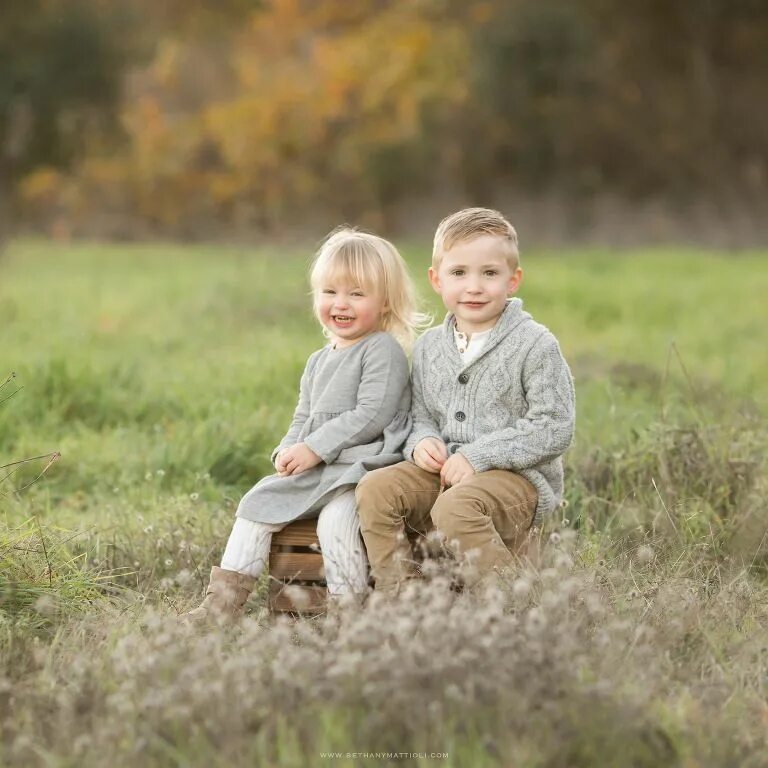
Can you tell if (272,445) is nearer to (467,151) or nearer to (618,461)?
(618,461)

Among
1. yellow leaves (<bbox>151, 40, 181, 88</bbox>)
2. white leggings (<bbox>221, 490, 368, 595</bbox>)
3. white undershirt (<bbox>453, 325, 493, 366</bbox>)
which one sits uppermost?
yellow leaves (<bbox>151, 40, 181, 88</bbox>)

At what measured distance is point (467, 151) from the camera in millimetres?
26438

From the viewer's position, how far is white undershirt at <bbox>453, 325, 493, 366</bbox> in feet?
12.9

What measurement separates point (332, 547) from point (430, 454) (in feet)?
1.35

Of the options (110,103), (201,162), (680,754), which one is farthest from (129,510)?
(201,162)

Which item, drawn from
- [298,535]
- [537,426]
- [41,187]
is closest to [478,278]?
[537,426]

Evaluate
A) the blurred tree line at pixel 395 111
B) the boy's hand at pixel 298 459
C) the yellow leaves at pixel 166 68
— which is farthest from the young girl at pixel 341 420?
the yellow leaves at pixel 166 68

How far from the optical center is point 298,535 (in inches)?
154

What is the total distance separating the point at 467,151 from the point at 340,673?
2451 centimetres

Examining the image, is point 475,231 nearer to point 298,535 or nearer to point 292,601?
point 298,535

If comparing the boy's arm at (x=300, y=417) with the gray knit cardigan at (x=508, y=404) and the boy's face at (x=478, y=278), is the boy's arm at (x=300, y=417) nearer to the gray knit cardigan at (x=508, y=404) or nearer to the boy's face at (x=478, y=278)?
the gray knit cardigan at (x=508, y=404)

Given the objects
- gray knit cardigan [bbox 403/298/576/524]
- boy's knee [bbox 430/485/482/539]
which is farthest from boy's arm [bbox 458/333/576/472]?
boy's knee [bbox 430/485/482/539]

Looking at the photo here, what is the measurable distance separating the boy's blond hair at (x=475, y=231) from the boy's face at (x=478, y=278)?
0.02 meters

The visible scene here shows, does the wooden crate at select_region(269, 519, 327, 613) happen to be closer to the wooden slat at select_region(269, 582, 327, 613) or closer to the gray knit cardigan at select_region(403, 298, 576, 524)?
the wooden slat at select_region(269, 582, 327, 613)
